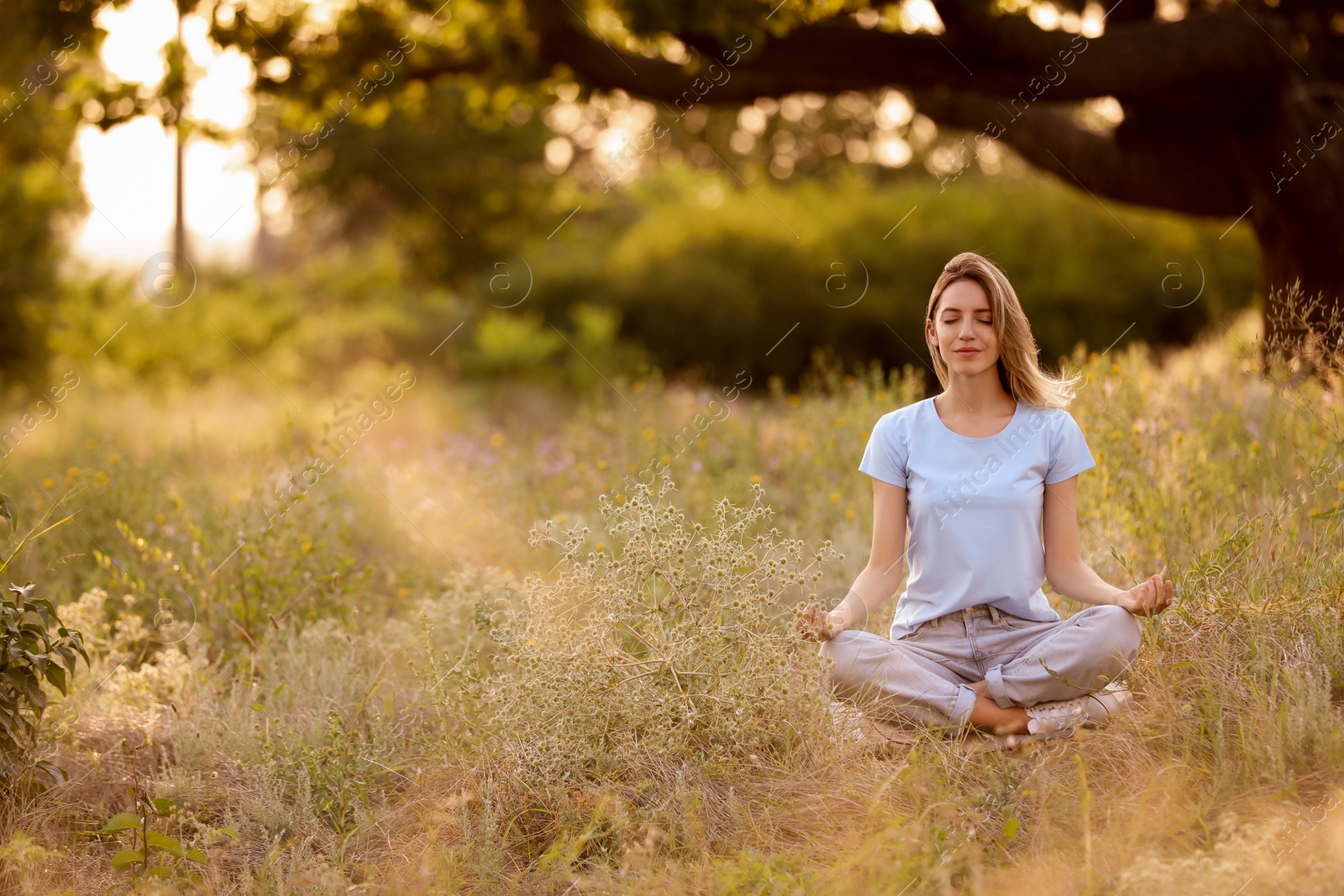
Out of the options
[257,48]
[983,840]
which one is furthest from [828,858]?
[257,48]

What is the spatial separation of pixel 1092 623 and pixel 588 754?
1515 mm

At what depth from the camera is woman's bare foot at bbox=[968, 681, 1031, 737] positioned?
3219 millimetres

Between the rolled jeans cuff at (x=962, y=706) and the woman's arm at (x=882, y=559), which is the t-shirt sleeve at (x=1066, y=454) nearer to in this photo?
the woman's arm at (x=882, y=559)

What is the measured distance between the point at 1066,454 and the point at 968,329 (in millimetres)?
500

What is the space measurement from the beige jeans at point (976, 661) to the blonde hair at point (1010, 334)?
695 mm

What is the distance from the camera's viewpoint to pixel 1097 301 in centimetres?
1584

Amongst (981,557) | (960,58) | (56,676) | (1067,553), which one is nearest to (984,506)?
(981,557)

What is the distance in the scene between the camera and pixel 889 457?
3469 mm

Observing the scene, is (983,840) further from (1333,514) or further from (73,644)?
(73,644)

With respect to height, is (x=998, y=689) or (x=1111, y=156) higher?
(x=1111, y=156)

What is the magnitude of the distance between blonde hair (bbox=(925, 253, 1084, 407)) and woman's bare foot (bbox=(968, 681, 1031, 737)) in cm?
95

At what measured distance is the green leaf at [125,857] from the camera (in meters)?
2.79

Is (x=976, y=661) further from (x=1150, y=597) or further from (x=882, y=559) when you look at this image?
(x=1150, y=597)

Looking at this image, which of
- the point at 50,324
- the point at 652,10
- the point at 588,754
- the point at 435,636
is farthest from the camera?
the point at 50,324
